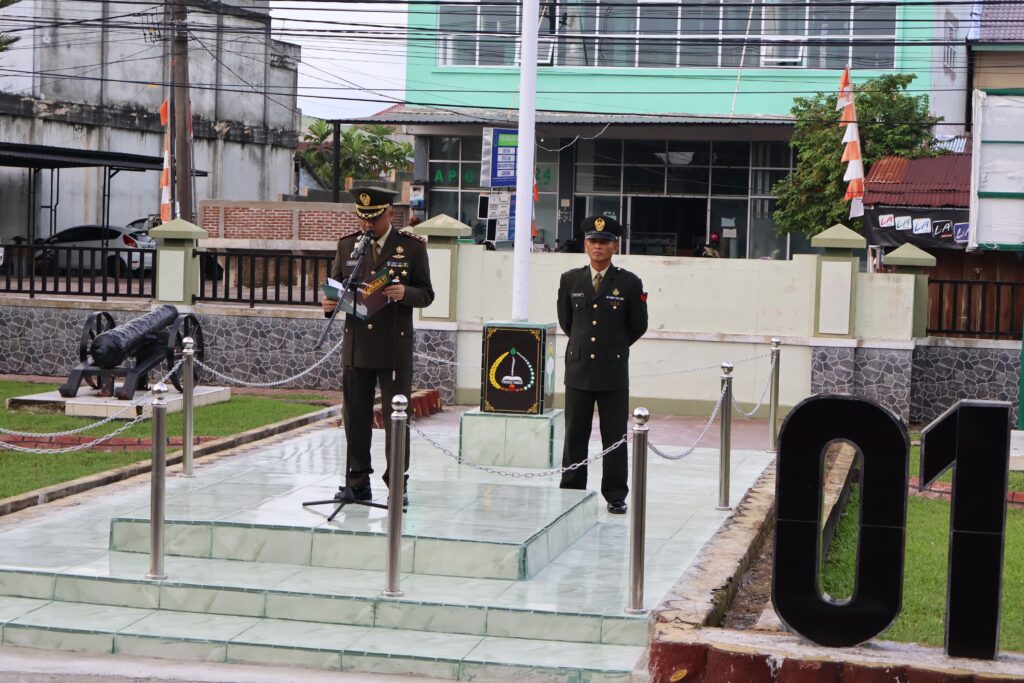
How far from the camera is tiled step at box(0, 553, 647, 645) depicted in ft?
22.7

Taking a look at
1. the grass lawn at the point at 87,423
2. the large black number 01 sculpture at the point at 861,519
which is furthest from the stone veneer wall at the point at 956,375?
the large black number 01 sculpture at the point at 861,519


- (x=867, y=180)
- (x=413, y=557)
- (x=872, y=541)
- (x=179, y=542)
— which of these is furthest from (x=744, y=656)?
(x=867, y=180)

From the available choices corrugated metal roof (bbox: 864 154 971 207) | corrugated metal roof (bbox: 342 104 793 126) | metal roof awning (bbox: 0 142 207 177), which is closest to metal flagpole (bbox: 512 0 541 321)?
corrugated metal roof (bbox: 864 154 971 207)

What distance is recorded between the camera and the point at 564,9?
37.6m

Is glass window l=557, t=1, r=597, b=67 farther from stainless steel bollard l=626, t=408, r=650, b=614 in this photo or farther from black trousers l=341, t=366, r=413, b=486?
stainless steel bollard l=626, t=408, r=650, b=614

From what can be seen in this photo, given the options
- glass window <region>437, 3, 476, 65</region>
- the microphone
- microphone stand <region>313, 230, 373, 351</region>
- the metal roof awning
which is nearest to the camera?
microphone stand <region>313, 230, 373, 351</region>

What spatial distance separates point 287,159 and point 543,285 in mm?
31890

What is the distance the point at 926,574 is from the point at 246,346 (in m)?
11.6

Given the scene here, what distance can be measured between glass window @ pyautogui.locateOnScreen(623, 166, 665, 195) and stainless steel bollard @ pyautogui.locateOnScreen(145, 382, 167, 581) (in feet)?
98.0

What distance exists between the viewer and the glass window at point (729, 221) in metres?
36.1

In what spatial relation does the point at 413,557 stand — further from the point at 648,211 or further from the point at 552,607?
the point at 648,211

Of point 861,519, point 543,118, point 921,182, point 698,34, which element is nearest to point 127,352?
point 861,519

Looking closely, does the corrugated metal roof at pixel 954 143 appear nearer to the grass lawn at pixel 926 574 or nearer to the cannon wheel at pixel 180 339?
the cannon wheel at pixel 180 339

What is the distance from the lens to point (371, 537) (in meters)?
7.80
